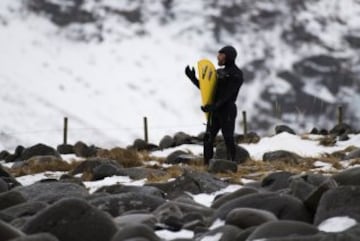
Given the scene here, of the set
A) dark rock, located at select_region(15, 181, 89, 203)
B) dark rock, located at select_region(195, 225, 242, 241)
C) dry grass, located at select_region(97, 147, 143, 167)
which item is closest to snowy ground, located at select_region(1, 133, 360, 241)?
dark rock, located at select_region(195, 225, 242, 241)

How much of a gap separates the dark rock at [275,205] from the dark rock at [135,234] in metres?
0.93

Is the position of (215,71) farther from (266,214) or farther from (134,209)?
(266,214)

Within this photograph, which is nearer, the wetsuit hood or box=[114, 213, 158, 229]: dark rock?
box=[114, 213, 158, 229]: dark rock

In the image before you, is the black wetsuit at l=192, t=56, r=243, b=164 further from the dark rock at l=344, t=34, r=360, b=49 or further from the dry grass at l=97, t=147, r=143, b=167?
the dark rock at l=344, t=34, r=360, b=49

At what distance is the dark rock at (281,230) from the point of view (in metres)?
5.22

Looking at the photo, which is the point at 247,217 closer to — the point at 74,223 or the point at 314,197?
the point at 314,197

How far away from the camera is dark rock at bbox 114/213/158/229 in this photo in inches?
245

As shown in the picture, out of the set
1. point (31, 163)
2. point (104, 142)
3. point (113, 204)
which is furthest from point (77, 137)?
point (113, 204)

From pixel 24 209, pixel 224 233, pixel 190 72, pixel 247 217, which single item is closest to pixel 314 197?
pixel 247 217

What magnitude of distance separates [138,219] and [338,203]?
165 cm

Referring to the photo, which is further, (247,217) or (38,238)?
(247,217)

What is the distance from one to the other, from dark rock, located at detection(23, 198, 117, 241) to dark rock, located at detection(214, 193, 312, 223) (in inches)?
42.1

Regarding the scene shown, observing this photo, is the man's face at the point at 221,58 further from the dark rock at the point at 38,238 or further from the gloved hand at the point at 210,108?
the dark rock at the point at 38,238

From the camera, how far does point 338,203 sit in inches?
229
